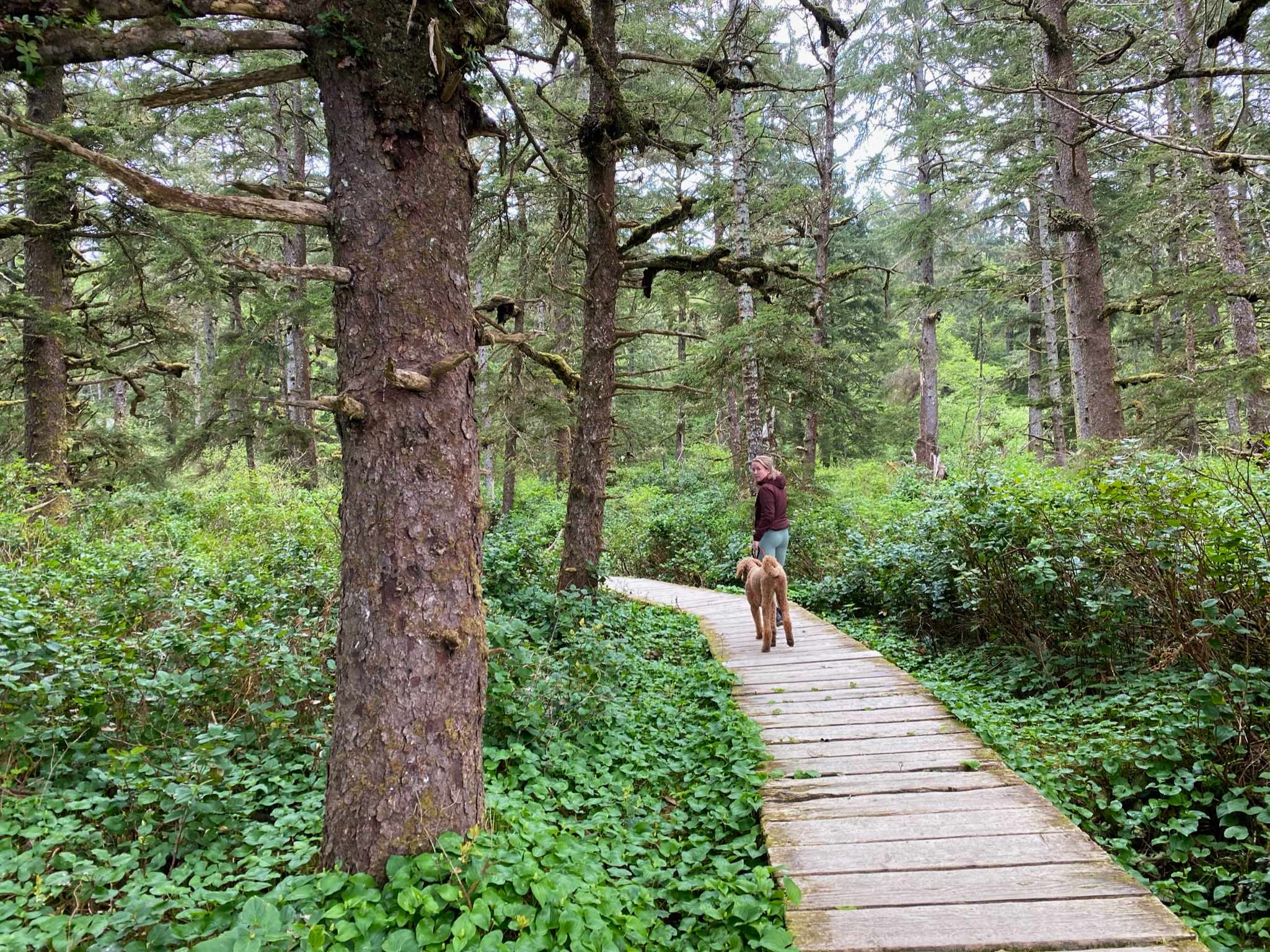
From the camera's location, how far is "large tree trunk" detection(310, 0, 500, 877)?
105 inches

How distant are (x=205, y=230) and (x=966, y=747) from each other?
1310 centimetres

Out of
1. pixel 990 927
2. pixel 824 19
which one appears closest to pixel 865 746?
pixel 990 927

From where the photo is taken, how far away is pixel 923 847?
3197 mm

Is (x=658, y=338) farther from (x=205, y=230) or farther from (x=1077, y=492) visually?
(x=1077, y=492)

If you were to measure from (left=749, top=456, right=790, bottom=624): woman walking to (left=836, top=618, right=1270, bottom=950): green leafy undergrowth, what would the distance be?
2.60m

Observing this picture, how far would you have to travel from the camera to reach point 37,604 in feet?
15.0

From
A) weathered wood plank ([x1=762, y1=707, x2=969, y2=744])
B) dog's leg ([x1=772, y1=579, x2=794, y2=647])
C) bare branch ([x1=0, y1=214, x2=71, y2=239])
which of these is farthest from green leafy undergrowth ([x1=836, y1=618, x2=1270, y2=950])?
bare branch ([x1=0, y1=214, x2=71, y2=239])

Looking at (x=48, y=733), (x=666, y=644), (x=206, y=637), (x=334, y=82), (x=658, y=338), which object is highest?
(x=658, y=338)

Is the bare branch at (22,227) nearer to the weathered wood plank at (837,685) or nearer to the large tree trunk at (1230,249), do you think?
the weathered wood plank at (837,685)

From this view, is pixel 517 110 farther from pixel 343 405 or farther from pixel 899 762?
pixel 899 762

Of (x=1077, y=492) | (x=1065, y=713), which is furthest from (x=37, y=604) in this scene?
(x=1077, y=492)

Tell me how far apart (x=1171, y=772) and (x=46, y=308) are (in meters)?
14.5

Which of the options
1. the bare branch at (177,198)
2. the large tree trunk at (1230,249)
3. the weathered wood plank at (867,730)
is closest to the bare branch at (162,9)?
the bare branch at (177,198)

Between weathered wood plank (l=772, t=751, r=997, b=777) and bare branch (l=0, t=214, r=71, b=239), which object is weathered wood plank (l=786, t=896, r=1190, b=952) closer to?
weathered wood plank (l=772, t=751, r=997, b=777)
